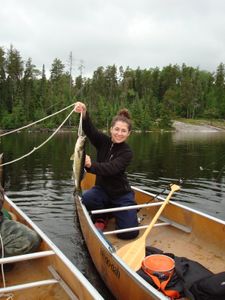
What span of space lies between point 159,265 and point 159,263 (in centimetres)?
5

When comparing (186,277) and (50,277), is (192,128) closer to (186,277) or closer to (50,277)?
(186,277)

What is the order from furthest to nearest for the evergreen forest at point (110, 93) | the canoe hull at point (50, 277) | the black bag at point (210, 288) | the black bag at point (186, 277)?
the evergreen forest at point (110, 93) < the black bag at point (186, 277) < the black bag at point (210, 288) < the canoe hull at point (50, 277)

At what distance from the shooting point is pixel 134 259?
17.9 feet

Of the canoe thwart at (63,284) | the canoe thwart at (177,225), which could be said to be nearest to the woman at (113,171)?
the canoe thwart at (177,225)

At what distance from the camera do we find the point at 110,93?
94500mm

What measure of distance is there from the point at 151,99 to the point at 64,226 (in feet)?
289

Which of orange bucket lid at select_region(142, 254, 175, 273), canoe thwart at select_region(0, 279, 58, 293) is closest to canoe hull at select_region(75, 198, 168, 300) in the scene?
orange bucket lid at select_region(142, 254, 175, 273)

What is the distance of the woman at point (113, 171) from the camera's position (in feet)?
22.4

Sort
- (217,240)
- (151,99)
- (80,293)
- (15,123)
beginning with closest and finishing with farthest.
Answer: (80,293), (217,240), (15,123), (151,99)

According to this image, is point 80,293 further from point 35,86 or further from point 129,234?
point 35,86

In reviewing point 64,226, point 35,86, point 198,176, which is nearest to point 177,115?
point 35,86

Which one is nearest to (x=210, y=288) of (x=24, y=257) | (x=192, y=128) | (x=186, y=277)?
(x=186, y=277)

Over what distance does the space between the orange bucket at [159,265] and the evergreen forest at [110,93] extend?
56750 mm

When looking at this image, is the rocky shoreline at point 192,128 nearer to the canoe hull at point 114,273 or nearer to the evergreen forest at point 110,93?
the evergreen forest at point 110,93
